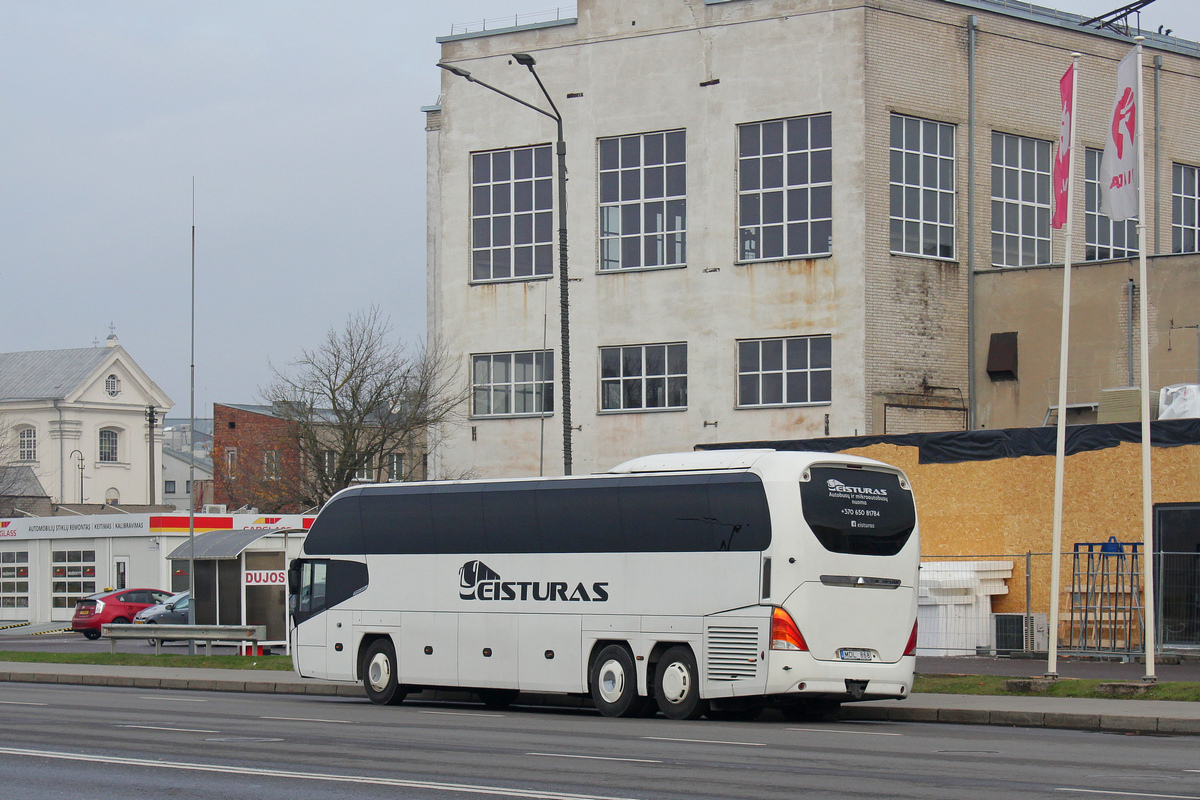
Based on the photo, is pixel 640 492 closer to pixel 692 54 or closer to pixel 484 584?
pixel 484 584

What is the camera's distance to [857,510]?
18.5 m

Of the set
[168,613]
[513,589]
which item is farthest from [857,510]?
[168,613]

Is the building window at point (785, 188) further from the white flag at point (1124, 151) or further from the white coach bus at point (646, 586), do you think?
the white coach bus at point (646, 586)

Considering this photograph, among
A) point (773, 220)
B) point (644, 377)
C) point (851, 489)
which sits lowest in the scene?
point (851, 489)

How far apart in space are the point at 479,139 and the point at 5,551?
2867 cm

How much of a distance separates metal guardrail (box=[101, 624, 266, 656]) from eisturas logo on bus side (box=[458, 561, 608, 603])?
35.9 ft

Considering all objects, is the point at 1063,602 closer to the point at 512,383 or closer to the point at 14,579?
the point at 512,383

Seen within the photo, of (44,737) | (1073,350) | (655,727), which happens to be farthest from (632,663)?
(1073,350)

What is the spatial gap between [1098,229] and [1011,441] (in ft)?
60.8

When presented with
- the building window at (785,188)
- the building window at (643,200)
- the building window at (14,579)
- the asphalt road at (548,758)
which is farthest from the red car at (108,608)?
the asphalt road at (548,758)

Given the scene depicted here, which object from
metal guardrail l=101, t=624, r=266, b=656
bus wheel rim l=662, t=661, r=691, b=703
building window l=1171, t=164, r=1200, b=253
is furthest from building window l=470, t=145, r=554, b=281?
bus wheel rim l=662, t=661, r=691, b=703

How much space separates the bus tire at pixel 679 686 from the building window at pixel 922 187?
22663mm

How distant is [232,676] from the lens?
1058 inches

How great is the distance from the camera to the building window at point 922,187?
130 ft
